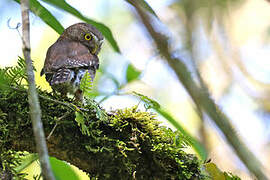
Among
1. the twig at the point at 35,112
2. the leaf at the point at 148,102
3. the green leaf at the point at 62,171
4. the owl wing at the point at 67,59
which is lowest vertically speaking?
the twig at the point at 35,112

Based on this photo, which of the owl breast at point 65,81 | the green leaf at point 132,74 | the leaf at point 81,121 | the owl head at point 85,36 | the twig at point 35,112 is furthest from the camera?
the owl head at point 85,36

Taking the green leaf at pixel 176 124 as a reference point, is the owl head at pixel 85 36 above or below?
above

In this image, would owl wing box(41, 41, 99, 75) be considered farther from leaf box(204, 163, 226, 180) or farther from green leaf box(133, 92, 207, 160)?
leaf box(204, 163, 226, 180)

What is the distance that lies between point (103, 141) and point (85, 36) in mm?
2218

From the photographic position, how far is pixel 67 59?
3051mm

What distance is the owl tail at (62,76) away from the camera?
→ 8.93 feet

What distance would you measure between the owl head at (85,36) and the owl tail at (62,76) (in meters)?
1.13

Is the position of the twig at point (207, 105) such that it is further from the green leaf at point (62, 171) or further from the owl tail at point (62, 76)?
the green leaf at point (62, 171)

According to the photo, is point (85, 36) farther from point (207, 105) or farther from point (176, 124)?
point (207, 105)

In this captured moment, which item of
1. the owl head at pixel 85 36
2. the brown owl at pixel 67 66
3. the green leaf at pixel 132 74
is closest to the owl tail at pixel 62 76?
the brown owl at pixel 67 66

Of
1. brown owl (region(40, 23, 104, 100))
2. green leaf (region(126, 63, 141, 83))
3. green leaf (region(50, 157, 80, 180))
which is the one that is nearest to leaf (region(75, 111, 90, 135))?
brown owl (region(40, 23, 104, 100))

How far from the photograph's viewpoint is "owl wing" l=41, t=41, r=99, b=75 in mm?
2939

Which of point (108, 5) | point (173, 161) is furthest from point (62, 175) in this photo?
point (108, 5)

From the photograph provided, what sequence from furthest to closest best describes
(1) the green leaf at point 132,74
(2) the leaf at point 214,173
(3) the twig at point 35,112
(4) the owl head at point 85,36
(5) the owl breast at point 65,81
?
(4) the owl head at point 85,36 < (1) the green leaf at point 132,74 < (5) the owl breast at point 65,81 < (2) the leaf at point 214,173 < (3) the twig at point 35,112
